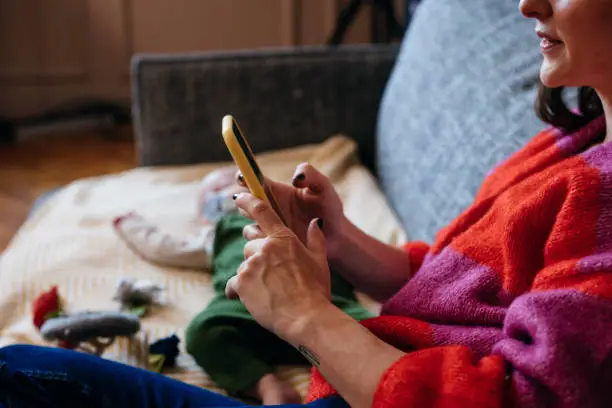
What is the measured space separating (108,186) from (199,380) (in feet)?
3.06

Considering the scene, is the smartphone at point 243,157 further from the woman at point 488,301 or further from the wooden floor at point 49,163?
the wooden floor at point 49,163

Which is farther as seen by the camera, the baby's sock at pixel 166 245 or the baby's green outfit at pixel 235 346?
the baby's sock at pixel 166 245

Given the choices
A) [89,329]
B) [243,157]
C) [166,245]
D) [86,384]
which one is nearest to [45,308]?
[89,329]

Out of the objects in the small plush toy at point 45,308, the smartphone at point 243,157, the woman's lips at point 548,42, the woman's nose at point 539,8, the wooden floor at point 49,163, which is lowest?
the wooden floor at point 49,163

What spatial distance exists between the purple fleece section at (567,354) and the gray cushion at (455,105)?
48cm

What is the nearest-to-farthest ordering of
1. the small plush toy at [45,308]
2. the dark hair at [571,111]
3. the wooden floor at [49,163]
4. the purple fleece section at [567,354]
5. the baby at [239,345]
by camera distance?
the purple fleece section at [567,354] → the dark hair at [571,111] → the baby at [239,345] → the small plush toy at [45,308] → the wooden floor at [49,163]

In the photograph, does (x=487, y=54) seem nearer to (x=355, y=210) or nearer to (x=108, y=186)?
(x=355, y=210)

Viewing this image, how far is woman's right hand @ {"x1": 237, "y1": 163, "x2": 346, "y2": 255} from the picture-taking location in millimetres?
875

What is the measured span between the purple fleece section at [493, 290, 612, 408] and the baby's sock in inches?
31.7

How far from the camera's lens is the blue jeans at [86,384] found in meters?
0.71

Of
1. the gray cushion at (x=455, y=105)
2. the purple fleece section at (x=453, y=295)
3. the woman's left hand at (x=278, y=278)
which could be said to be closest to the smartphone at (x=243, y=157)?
the woman's left hand at (x=278, y=278)

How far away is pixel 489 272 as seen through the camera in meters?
0.71

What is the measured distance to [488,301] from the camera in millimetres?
707

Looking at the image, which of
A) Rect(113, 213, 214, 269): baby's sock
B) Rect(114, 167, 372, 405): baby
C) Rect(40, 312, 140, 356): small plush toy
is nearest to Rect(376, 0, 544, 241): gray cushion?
Rect(114, 167, 372, 405): baby
